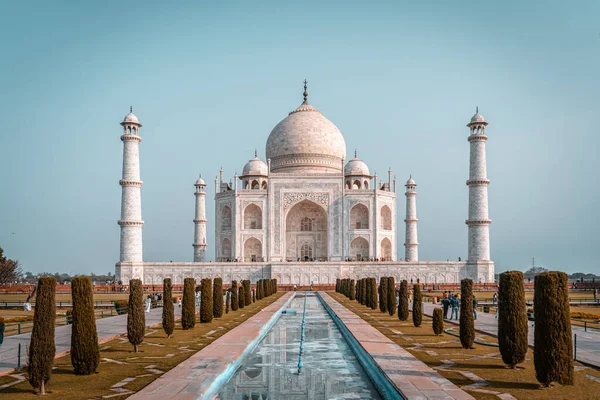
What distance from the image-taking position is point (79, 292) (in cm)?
804

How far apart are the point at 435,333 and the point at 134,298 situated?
5610 mm

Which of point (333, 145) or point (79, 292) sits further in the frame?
point (333, 145)

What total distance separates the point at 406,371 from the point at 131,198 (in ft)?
80.3

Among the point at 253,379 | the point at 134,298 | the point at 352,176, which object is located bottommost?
the point at 253,379

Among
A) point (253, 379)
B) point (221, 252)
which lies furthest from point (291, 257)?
point (253, 379)

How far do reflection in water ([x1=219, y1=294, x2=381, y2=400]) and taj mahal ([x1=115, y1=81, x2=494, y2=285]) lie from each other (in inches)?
714

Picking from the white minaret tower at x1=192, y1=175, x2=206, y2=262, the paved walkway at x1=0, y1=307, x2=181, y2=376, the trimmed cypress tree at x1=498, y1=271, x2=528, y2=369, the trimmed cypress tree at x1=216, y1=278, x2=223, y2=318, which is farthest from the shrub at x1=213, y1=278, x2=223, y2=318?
the white minaret tower at x1=192, y1=175, x2=206, y2=262

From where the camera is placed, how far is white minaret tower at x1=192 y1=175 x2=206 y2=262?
122 ft

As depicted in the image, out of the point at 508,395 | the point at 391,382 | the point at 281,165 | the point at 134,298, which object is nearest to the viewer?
the point at 508,395

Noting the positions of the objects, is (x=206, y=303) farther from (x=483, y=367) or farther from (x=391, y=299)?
(x=483, y=367)

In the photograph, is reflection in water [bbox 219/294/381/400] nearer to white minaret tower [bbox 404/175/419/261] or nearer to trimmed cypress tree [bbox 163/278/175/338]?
trimmed cypress tree [bbox 163/278/175/338]

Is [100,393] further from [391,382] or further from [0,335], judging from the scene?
[0,335]

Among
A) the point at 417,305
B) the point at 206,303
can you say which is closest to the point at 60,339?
the point at 206,303

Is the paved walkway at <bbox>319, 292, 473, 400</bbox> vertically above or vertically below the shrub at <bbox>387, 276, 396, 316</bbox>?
below
